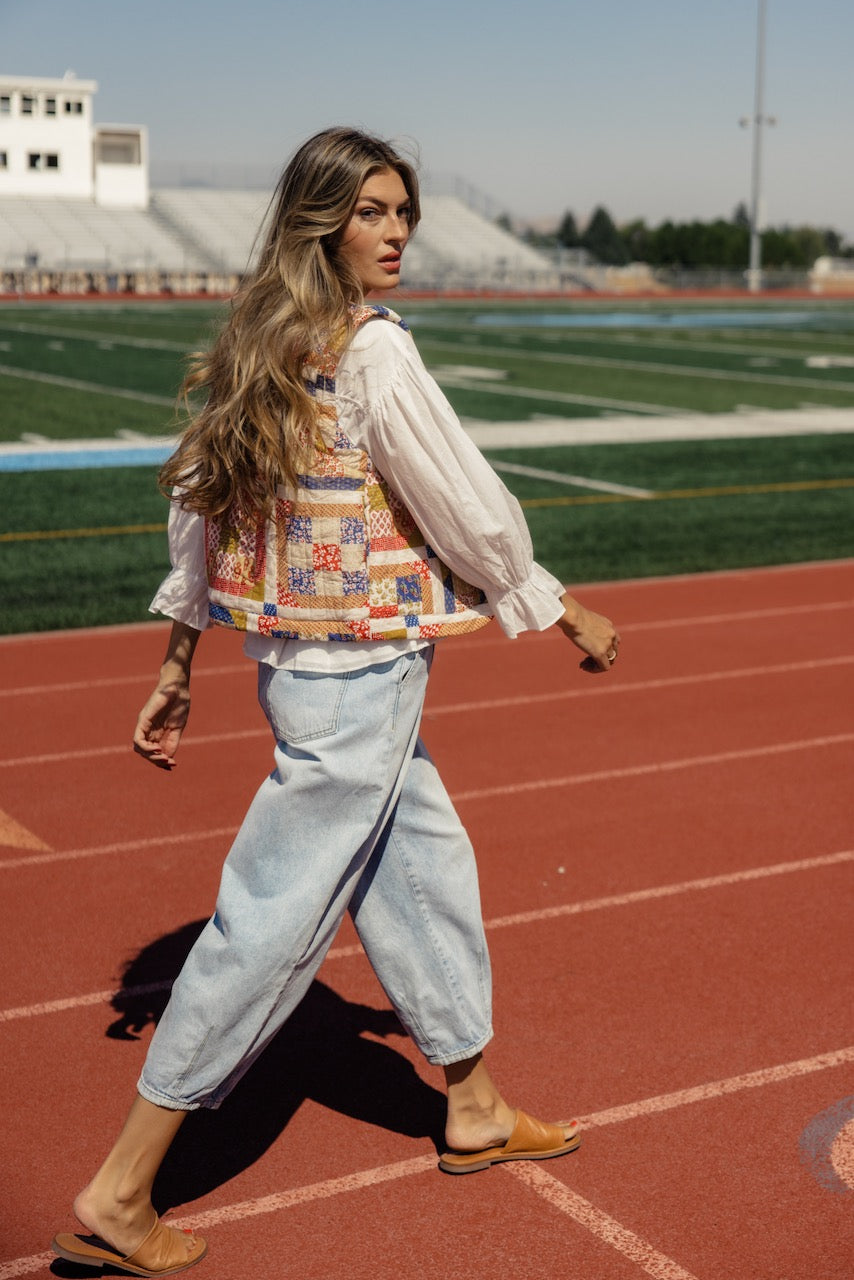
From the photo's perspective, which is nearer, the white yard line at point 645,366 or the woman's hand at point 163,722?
the woman's hand at point 163,722

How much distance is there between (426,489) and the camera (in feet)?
9.09

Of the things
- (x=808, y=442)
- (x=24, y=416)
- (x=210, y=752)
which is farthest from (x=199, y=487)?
(x=24, y=416)

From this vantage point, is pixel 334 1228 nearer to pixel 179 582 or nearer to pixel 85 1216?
pixel 85 1216

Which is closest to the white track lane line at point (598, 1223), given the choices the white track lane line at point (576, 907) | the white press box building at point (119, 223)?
the white track lane line at point (576, 907)

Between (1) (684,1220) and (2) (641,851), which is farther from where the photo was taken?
(2) (641,851)

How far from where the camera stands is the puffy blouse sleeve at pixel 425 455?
8.98ft

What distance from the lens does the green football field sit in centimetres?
1064

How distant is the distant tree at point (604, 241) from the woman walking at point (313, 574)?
111287mm

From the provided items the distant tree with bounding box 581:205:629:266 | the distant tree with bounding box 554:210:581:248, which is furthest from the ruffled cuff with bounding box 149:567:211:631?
the distant tree with bounding box 554:210:581:248

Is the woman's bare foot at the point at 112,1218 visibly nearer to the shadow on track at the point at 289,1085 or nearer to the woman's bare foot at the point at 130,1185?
the woman's bare foot at the point at 130,1185

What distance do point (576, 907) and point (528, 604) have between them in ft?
6.73

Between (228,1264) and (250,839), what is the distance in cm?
76

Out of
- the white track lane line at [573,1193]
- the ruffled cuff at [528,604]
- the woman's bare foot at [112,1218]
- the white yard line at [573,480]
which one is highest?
the ruffled cuff at [528,604]

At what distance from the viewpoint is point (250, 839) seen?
2.87 metres
